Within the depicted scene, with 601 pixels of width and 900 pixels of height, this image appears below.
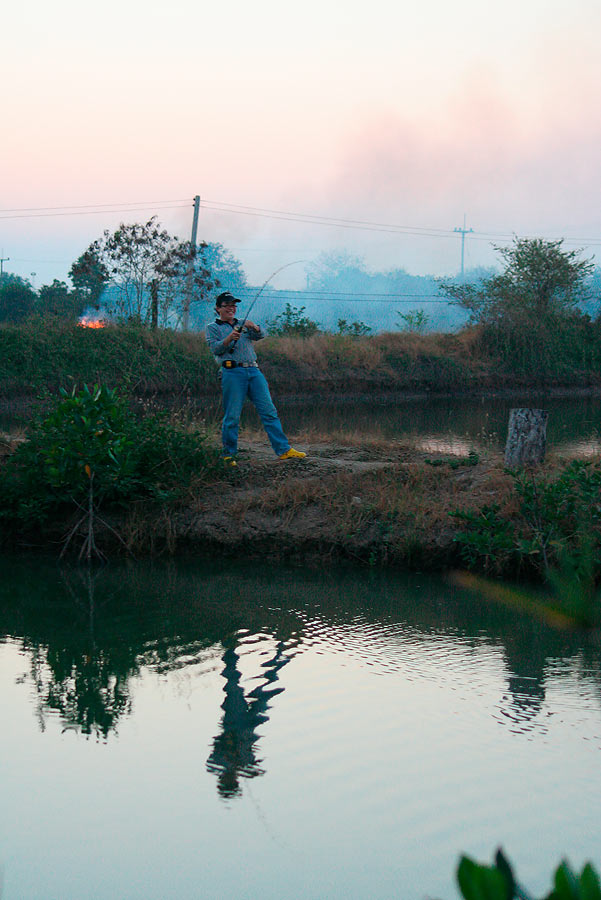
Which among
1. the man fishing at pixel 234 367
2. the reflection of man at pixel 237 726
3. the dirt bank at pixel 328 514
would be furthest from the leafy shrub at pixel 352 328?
the reflection of man at pixel 237 726

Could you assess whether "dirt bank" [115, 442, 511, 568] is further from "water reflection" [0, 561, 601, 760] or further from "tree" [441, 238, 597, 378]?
"tree" [441, 238, 597, 378]

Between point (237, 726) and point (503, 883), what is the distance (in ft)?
14.5

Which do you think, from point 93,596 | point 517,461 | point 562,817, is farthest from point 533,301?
point 562,817

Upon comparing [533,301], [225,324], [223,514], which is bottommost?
[223,514]

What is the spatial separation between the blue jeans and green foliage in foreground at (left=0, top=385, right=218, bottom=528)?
0.43 meters

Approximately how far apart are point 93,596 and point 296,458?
3.05 m

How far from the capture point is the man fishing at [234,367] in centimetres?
958

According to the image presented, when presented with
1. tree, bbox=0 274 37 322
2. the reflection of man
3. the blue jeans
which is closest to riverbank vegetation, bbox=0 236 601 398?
the blue jeans

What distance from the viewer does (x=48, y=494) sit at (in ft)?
30.0

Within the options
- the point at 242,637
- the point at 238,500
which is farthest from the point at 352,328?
the point at 242,637

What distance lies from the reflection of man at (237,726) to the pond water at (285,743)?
0.6 inches

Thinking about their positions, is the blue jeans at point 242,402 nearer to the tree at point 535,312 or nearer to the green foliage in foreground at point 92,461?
the green foliage in foreground at point 92,461

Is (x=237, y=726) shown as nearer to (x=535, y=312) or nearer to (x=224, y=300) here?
(x=224, y=300)

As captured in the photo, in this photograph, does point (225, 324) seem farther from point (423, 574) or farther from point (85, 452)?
point (423, 574)
